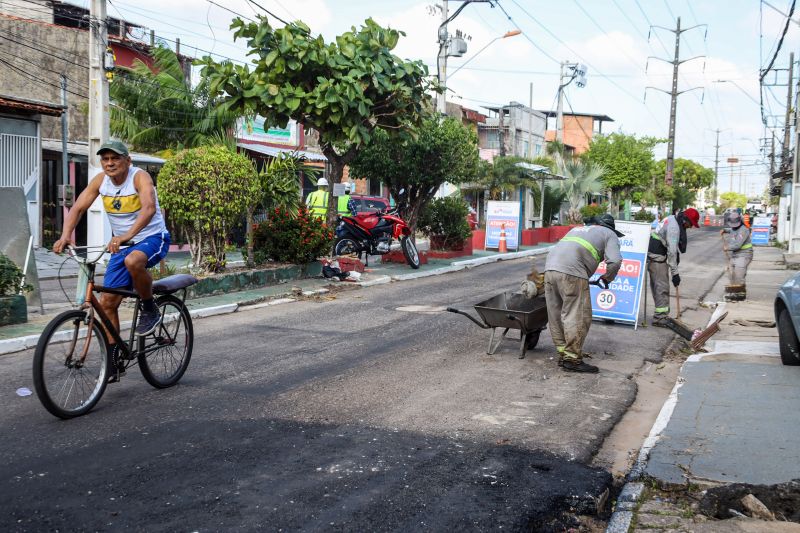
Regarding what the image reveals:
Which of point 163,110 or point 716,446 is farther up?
point 163,110

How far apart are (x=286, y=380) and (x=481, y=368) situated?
2.17 meters

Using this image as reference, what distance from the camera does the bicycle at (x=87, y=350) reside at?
220 inches

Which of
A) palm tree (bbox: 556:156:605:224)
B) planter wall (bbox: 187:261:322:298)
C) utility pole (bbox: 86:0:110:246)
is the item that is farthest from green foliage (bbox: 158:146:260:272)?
palm tree (bbox: 556:156:605:224)

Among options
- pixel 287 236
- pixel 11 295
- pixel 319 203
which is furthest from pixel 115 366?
pixel 319 203

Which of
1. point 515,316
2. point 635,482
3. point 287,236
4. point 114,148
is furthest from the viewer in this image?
point 287,236

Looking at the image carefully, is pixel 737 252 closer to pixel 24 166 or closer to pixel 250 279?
pixel 250 279

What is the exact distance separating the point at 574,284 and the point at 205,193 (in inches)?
272

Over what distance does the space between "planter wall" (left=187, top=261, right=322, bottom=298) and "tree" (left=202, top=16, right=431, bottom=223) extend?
2.69 m

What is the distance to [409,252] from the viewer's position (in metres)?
19.0

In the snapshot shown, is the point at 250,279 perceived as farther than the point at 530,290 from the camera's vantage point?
Yes

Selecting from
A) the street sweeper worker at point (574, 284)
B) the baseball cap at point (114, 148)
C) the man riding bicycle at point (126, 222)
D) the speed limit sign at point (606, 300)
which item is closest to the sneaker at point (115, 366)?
the man riding bicycle at point (126, 222)

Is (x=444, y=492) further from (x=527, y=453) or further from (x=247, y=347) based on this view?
(x=247, y=347)

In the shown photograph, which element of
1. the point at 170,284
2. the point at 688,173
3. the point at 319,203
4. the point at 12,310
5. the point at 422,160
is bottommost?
the point at 12,310

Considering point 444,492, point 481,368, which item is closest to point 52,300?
→ point 481,368
